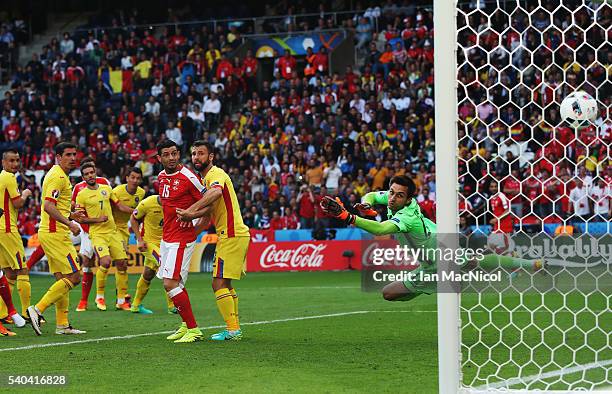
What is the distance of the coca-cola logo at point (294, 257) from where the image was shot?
23.5 meters

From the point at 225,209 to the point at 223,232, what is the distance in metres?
0.27

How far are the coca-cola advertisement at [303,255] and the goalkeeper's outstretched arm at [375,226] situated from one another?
44.9 ft

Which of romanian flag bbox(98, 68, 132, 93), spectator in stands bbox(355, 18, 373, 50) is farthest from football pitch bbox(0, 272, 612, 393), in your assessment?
romanian flag bbox(98, 68, 132, 93)

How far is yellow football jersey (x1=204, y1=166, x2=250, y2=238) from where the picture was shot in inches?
424

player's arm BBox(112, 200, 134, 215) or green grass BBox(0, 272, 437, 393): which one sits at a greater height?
player's arm BBox(112, 200, 134, 215)

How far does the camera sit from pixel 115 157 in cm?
2927

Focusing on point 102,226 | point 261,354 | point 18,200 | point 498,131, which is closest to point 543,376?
point 261,354

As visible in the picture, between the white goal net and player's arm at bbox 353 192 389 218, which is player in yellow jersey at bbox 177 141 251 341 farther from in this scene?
the white goal net

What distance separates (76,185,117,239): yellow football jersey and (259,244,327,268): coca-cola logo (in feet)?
29.6

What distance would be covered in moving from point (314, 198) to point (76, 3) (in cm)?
1681

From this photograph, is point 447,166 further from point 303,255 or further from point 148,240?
point 303,255

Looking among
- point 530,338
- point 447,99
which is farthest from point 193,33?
point 447,99

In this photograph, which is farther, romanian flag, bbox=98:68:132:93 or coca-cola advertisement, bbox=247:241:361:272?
romanian flag, bbox=98:68:132:93

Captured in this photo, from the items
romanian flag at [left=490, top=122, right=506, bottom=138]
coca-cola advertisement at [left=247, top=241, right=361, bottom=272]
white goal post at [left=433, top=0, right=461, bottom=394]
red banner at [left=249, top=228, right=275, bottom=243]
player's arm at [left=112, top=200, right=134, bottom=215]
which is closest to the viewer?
white goal post at [left=433, top=0, right=461, bottom=394]
